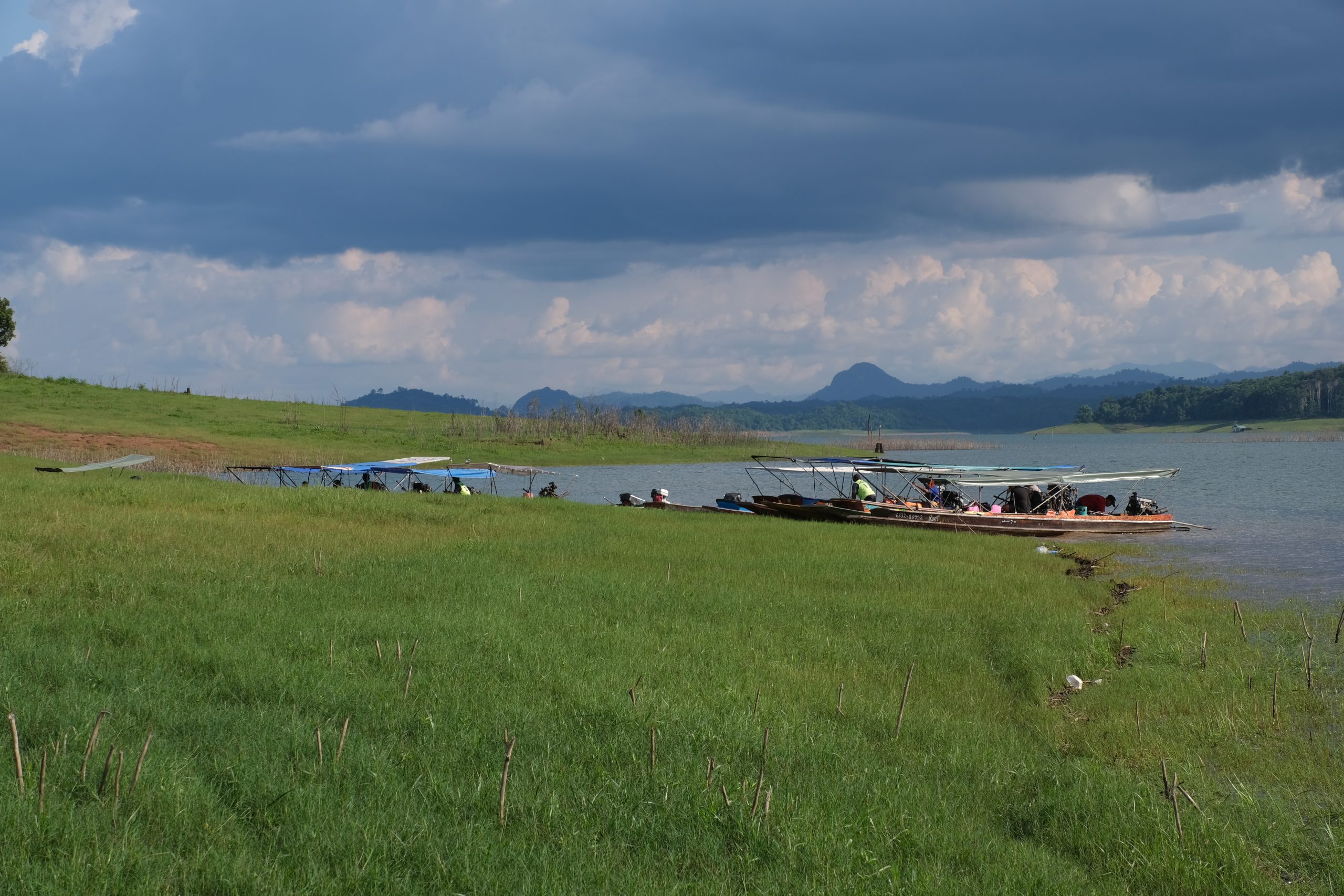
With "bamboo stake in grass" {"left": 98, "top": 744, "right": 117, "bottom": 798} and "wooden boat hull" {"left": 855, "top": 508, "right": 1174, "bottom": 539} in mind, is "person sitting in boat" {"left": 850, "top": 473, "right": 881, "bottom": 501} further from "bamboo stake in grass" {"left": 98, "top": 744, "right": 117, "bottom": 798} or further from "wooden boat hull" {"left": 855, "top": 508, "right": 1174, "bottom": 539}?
"bamboo stake in grass" {"left": 98, "top": 744, "right": 117, "bottom": 798}

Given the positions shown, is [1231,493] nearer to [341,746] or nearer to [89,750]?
[341,746]

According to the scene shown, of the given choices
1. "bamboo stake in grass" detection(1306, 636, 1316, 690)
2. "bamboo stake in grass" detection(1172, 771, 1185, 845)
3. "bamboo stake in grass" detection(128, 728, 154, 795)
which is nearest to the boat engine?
"bamboo stake in grass" detection(1306, 636, 1316, 690)

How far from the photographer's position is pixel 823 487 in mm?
73125

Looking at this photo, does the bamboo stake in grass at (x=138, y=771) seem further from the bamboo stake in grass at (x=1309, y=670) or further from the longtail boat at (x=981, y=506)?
the longtail boat at (x=981, y=506)

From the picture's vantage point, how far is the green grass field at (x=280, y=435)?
203 feet

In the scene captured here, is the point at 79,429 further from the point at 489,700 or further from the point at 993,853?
the point at 993,853

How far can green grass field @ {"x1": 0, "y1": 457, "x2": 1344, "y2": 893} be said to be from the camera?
7227 millimetres

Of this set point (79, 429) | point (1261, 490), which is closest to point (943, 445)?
point (1261, 490)

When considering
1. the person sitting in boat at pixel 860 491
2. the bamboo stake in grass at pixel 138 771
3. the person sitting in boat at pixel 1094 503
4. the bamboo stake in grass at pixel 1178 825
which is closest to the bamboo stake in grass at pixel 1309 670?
the bamboo stake in grass at pixel 1178 825

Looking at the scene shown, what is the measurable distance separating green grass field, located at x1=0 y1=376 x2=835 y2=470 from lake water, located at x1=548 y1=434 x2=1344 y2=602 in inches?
405

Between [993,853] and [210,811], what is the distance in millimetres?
6003

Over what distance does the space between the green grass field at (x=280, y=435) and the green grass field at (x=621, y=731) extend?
41.5 meters

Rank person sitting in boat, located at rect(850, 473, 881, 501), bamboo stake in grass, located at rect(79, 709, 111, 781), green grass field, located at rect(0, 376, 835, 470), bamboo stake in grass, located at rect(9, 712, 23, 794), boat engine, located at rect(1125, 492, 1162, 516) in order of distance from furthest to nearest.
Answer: green grass field, located at rect(0, 376, 835, 470)
boat engine, located at rect(1125, 492, 1162, 516)
person sitting in boat, located at rect(850, 473, 881, 501)
bamboo stake in grass, located at rect(79, 709, 111, 781)
bamboo stake in grass, located at rect(9, 712, 23, 794)

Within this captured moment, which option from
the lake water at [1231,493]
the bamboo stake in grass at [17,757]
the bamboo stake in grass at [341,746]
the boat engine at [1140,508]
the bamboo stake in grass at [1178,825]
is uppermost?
the bamboo stake in grass at [17,757]
